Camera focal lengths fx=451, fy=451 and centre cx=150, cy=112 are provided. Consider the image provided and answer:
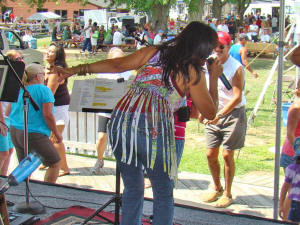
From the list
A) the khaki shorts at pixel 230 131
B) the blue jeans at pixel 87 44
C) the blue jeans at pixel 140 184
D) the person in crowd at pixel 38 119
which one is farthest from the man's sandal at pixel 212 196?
the blue jeans at pixel 87 44

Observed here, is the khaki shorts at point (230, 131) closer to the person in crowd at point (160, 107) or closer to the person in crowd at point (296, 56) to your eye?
the person in crowd at point (296, 56)

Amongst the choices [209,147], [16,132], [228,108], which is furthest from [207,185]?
[16,132]

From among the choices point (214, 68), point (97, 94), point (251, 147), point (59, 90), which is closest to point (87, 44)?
point (251, 147)

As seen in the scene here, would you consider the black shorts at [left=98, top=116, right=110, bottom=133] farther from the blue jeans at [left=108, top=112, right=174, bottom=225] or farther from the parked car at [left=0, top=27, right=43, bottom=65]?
the parked car at [left=0, top=27, right=43, bottom=65]

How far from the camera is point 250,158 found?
6488mm

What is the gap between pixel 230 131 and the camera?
4520mm

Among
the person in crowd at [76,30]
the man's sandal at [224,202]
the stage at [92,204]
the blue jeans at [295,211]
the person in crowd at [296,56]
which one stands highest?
the person in crowd at [76,30]

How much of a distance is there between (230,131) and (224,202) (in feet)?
2.41

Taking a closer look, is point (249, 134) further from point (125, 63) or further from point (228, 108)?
point (125, 63)

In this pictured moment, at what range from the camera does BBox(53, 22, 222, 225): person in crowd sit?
8.46 ft

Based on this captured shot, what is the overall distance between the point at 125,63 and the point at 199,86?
0.53 meters

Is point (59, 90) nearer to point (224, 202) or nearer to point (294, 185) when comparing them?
point (224, 202)

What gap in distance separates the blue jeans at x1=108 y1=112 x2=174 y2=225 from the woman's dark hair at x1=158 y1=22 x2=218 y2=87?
348mm

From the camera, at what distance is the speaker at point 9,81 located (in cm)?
324
